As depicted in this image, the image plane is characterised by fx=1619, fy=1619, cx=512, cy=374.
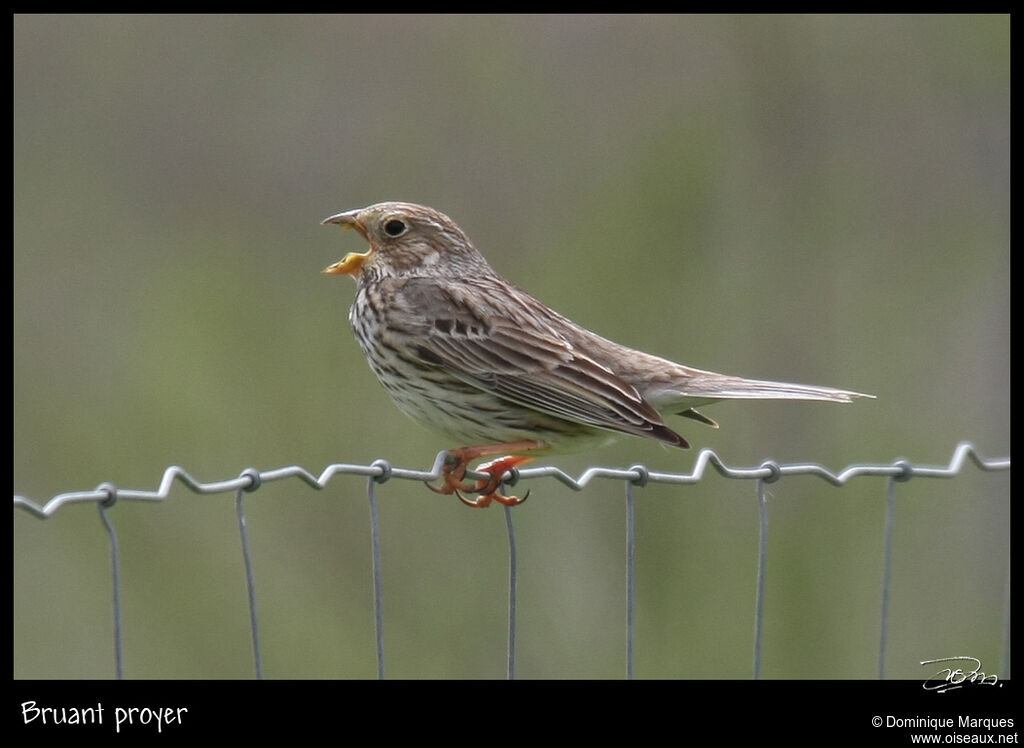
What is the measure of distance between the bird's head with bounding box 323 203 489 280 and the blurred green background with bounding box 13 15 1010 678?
2.20 meters

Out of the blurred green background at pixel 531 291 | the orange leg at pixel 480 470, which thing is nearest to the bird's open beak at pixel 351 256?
the orange leg at pixel 480 470

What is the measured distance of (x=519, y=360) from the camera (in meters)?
5.92

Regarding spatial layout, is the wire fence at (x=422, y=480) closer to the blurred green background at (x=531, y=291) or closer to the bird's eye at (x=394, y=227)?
the bird's eye at (x=394, y=227)

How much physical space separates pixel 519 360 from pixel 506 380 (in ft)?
0.38

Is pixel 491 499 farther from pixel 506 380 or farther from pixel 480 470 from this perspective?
pixel 506 380

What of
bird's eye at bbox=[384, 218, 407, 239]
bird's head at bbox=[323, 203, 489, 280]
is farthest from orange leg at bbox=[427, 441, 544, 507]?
bird's eye at bbox=[384, 218, 407, 239]

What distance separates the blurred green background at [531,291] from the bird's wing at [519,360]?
2.42m

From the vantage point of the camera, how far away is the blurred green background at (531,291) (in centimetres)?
821

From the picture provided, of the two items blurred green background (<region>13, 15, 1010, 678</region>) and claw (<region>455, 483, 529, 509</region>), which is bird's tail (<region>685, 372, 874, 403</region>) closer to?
claw (<region>455, 483, 529, 509</region>)

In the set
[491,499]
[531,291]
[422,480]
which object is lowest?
[491,499]

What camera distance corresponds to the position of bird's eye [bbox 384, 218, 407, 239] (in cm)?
645

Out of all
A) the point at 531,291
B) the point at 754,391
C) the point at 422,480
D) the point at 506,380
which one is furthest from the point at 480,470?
the point at 531,291

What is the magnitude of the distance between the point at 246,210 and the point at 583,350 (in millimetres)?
3754

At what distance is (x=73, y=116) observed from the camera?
30.9 ft
